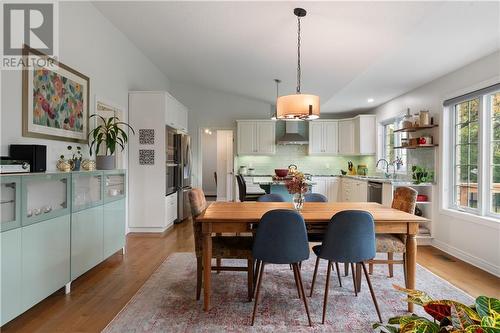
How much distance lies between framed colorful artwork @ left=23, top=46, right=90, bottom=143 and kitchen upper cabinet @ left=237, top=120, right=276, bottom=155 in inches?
164

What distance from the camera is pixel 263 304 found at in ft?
8.32

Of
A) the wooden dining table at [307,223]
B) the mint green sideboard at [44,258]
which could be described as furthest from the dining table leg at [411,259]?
the mint green sideboard at [44,258]

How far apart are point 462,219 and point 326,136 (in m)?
4.03

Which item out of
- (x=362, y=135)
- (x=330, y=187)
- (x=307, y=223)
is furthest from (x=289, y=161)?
(x=307, y=223)

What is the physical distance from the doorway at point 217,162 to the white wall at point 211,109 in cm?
75

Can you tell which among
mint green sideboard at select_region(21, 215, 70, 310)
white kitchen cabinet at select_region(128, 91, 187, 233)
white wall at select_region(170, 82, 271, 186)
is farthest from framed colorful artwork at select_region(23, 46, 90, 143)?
white wall at select_region(170, 82, 271, 186)

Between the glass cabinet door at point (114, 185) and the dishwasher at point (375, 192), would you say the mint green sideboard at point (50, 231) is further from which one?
the dishwasher at point (375, 192)

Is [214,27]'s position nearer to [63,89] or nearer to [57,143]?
[63,89]

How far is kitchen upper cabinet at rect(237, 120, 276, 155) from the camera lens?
7391 millimetres

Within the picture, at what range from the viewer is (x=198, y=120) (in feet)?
24.7

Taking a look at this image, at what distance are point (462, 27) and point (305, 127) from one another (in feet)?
16.3

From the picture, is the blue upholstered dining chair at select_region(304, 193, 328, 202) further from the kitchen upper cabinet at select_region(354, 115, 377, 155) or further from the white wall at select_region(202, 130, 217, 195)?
the white wall at select_region(202, 130, 217, 195)

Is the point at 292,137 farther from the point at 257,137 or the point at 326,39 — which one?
the point at 326,39

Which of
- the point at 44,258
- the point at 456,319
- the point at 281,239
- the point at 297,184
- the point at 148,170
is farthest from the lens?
the point at 148,170
